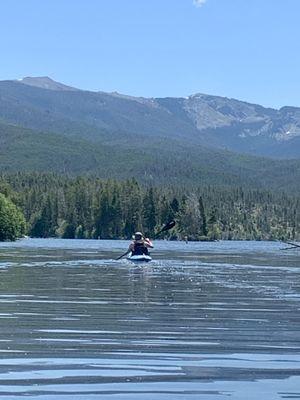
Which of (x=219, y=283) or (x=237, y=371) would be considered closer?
(x=237, y=371)

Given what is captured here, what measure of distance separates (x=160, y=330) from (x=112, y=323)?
6.94 feet

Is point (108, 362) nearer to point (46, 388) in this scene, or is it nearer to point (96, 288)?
point (46, 388)

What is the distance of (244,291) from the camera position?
147 ft

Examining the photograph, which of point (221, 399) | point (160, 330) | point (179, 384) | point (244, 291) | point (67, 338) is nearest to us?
point (221, 399)

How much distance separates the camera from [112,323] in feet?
95.7

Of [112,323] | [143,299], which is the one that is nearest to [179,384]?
[112,323]

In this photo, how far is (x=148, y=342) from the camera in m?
24.7

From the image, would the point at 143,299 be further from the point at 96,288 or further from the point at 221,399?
the point at 221,399

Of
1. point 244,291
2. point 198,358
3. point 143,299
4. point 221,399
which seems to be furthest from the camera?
point 244,291

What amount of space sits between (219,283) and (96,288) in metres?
7.40

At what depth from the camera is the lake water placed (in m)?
18.7

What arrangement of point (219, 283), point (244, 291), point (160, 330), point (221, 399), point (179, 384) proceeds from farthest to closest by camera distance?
point (219, 283), point (244, 291), point (160, 330), point (179, 384), point (221, 399)

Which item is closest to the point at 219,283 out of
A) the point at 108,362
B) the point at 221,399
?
the point at 108,362

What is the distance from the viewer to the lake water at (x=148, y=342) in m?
18.7
